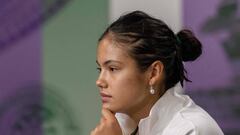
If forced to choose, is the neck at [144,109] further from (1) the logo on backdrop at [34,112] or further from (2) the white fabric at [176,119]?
(1) the logo on backdrop at [34,112]

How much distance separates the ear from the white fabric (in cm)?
6

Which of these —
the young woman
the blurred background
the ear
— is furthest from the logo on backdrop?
the ear

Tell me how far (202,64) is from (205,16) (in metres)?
0.19

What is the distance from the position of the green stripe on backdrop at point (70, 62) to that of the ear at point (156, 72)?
0.66 metres

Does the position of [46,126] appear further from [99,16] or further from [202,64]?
[202,64]

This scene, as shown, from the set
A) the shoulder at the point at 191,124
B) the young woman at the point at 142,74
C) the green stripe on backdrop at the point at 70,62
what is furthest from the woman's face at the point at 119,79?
the green stripe on backdrop at the point at 70,62

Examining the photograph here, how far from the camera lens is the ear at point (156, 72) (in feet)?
4.19

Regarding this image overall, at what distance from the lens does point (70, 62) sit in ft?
6.29

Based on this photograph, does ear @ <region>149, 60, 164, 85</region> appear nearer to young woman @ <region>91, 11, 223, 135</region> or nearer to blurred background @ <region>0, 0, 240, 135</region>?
young woman @ <region>91, 11, 223, 135</region>

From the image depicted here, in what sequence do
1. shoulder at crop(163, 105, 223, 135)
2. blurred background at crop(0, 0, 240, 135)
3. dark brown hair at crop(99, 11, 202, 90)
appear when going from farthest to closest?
blurred background at crop(0, 0, 240, 135)
dark brown hair at crop(99, 11, 202, 90)
shoulder at crop(163, 105, 223, 135)

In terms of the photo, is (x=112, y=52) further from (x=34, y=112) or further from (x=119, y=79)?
(x=34, y=112)

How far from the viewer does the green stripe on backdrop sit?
1913 millimetres

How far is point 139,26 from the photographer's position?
129 cm

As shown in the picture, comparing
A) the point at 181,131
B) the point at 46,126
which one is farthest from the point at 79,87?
the point at 181,131
